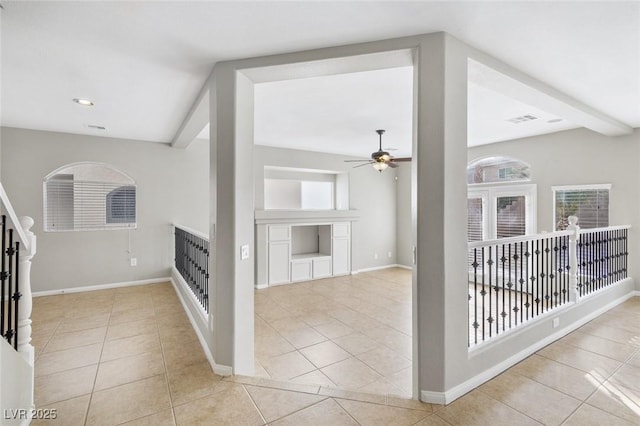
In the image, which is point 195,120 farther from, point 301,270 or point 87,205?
point 301,270

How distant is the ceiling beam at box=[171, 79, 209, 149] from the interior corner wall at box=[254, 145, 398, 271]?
1.96m

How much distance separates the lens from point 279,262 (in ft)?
19.5

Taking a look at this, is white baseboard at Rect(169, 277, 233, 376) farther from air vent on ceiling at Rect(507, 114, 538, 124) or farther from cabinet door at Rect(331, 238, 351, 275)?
air vent on ceiling at Rect(507, 114, 538, 124)

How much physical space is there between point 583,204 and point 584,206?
36mm

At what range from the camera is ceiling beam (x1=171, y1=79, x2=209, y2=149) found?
3.06 metres

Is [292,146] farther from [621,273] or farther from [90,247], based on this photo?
[621,273]

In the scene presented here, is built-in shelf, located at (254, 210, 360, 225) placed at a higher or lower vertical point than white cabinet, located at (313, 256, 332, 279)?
higher

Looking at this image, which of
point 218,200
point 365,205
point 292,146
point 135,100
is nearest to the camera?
point 218,200

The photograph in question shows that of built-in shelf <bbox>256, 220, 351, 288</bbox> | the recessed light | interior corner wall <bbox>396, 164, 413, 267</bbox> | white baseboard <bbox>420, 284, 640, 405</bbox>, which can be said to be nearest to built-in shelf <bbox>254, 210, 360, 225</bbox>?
built-in shelf <bbox>256, 220, 351, 288</bbox>

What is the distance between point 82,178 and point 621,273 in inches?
337

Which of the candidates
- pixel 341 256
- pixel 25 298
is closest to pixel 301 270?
pixel 341 256

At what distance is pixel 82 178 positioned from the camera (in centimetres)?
484

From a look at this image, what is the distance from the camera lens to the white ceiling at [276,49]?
6.09 ft

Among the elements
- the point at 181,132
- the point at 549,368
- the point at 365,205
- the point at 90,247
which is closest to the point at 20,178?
the point at 90,247
